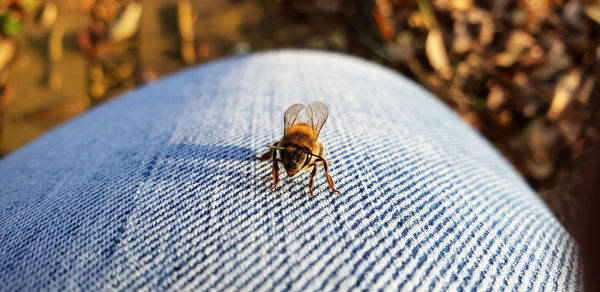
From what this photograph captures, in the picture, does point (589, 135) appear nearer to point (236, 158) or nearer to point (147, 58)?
point (236, 158)

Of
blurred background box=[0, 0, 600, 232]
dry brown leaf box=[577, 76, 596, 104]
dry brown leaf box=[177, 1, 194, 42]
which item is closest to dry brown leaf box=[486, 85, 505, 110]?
blurred background box=[0, 0, 600, 232]

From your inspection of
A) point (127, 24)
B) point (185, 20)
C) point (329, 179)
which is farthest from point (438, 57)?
point (127, 24)

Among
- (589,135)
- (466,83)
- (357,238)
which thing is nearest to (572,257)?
(357,238)

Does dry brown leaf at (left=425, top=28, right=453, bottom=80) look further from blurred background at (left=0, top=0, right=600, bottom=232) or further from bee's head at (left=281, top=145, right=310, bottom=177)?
bee's head at (left=281, top=145, right=310, bottom=177)

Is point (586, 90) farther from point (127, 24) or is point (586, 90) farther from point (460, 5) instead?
point (127, 24)

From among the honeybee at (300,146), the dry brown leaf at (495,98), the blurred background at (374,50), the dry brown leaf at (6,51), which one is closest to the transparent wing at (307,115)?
the honeybee at (300,146)

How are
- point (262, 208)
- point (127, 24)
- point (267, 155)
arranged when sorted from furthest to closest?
point (127, 24)
point (267, 155)
point (262, 208)
